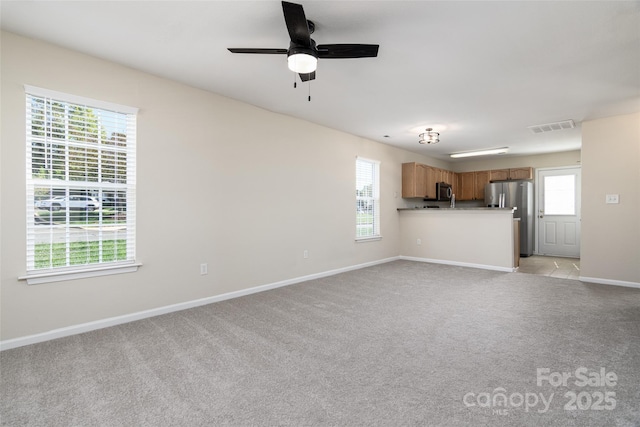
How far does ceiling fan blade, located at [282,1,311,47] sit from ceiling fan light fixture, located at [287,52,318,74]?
76 millimetres

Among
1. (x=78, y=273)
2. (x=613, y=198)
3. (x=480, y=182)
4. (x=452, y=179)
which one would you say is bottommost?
(x=78, y=273)

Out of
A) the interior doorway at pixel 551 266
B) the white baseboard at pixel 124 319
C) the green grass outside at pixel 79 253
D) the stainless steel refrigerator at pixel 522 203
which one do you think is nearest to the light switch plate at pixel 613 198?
the interior doorway at pixel 551 266

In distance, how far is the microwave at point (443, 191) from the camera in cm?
775

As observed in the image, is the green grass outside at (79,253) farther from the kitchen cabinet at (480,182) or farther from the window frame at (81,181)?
the kitchen cabinet at (480,182)

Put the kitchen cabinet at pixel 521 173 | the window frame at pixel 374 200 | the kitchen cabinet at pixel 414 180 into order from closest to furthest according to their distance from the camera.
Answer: the window frame at pixel 374 200, the kitchen cabinet at pixel 414 180, the kitchen cabinet at pixel 521 173

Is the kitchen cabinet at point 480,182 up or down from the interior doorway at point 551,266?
up

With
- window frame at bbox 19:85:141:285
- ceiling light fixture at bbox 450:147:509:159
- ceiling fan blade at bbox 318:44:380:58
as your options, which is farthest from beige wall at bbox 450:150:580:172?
window frame at bbox 19:85:141:285

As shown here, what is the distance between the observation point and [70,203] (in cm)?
277

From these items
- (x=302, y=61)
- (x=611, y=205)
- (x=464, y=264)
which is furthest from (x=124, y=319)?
(x=611, y=205)

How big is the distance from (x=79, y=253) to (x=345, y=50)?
300cm

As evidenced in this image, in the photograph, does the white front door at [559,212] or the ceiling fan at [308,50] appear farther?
the white front door at [559,212]

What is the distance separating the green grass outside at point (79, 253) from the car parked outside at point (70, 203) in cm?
33

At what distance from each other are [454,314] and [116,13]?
13.4 feet

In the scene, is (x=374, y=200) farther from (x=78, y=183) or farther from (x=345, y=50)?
(x=78, y=183)
